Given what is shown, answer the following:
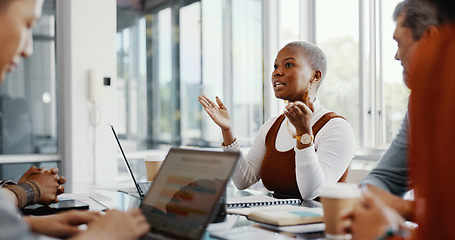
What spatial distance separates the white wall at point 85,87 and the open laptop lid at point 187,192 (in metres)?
2.60

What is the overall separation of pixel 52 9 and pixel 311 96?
7.46 ft

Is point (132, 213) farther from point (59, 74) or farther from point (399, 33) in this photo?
point (59, 74)

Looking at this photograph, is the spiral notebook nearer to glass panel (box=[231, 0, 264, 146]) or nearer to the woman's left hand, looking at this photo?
the woman's left hand

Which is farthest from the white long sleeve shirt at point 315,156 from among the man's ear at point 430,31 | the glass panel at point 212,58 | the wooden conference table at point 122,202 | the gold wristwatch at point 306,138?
the glass panel at point 212,58

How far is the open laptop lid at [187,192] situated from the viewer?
100 cm

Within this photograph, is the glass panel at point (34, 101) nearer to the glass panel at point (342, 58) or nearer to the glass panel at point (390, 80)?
the glass panel at point (342, 58)

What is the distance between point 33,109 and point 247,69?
6.65ft

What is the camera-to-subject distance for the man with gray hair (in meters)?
1.22

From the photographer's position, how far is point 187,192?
3.55ft

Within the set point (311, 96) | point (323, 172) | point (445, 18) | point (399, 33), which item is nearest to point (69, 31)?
point (311, 96)

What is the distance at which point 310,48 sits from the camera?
2.50 meters

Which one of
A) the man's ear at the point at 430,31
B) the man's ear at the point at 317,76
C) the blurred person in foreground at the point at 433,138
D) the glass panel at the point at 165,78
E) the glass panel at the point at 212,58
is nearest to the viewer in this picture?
the blurred person in foreground at the point at 433,138

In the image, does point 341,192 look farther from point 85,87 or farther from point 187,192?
point 85,87

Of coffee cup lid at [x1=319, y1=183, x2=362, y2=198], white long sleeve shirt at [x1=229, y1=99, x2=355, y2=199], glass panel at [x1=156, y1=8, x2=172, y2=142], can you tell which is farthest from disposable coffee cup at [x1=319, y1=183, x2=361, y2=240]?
glass panel at [x1=156, y1=8, x2=172, y2=142]
